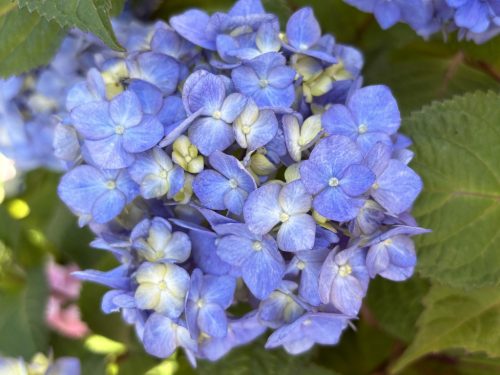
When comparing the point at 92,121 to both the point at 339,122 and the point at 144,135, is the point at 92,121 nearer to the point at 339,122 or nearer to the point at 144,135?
the point at 144,135

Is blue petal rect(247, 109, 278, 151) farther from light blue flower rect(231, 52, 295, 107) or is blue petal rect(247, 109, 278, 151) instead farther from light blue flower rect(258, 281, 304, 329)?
light blue flower rect(258, 281, 304, 329)

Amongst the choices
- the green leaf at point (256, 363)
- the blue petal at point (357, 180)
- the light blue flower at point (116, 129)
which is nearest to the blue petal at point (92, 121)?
the light blue flower at point (116, 129)

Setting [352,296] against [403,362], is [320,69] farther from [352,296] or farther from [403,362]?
[403,362]

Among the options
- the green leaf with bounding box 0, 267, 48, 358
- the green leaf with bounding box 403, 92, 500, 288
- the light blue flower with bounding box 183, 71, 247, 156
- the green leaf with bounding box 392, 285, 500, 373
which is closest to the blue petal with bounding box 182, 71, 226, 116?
the light blue flower with bounding box 183, 71, 247, 156

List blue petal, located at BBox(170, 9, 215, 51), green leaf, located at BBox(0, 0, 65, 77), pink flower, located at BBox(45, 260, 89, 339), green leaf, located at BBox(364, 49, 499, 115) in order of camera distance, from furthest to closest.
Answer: pink flower, located at BBox(45, 260, 89, 339) < green leaf, located at BBox(364, 49, 499, 115) < green leaf, located at BBox(0, 0, 65, 77) < blue petal, located at BBox(170, 9, 215, 51)

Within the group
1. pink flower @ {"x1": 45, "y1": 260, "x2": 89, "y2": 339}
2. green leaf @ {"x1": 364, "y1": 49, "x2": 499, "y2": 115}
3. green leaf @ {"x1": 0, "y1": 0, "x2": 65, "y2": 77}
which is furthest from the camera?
pink flower @ {"x1": 45, "y1": 260, "x2": 89, "y2": 339}

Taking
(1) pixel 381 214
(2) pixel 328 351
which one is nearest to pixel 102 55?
(1) pixel 381 214

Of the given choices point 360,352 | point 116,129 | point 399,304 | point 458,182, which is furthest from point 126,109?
point 360,352

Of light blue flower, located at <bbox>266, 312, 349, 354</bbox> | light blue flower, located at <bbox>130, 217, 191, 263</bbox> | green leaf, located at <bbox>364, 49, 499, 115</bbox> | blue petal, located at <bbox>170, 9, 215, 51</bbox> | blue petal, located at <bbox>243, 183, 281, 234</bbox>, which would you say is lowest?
light blue flower, located at <bbox>266, 312, 349, 354</bbox>
